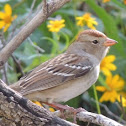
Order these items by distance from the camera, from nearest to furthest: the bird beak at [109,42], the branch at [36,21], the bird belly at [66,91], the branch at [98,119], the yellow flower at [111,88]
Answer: the branch at [98,119]
the branch at [36,21]
the bird belly at [66,91]
the bird beak at [109,42]
the yellow flower at [111,88]

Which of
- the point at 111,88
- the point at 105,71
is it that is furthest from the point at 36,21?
the point at 111,88

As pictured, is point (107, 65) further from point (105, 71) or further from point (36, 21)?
point (36, 21)

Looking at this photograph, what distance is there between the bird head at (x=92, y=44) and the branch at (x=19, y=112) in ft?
3.17

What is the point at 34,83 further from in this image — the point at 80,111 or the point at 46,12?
the point at 46,12

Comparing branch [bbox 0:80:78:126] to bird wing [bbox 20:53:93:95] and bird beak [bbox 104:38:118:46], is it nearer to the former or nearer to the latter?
bird wing [bbox 20:53:93:95]

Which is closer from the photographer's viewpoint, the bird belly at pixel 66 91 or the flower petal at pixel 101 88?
the bird belly at pixel 66 91

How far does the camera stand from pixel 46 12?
7.47 feet

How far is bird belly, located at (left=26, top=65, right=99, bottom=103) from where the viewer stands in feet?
8.59

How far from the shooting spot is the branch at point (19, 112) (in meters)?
1.96

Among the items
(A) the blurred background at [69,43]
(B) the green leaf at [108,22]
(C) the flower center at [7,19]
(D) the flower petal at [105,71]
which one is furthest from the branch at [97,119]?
(C) the flower center at [7,19]

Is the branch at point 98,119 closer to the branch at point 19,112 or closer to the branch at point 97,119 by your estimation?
the branch at point 97,119

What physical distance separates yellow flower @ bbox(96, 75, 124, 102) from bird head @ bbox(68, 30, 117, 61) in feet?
1.70

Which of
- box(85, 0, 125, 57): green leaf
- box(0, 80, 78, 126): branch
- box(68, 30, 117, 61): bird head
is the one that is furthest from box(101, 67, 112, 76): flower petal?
box(0, 80, 78, 126): branch

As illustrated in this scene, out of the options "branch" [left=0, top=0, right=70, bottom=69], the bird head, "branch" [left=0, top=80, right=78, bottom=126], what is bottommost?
the bird head
